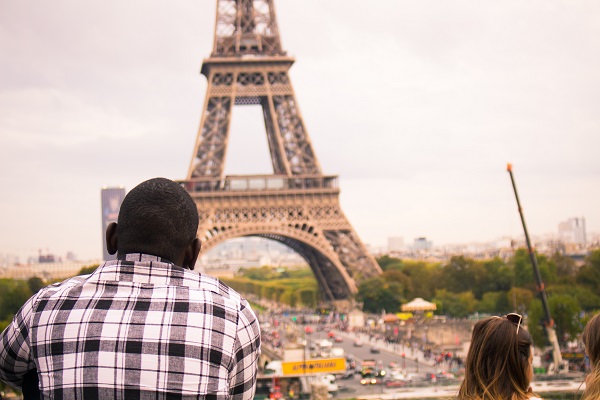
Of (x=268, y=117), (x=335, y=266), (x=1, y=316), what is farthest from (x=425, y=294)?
(x=1, y=316)

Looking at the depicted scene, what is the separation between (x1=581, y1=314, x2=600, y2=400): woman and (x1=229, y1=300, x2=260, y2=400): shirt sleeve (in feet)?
4.53

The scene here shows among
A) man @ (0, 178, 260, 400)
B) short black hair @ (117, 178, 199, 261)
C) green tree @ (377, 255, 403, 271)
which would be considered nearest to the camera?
man @ (0, 178, 260, 400)

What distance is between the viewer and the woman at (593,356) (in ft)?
11.5

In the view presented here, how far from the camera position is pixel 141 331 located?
2.85 metres

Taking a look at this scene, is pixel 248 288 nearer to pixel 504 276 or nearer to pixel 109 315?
pixel 504 276

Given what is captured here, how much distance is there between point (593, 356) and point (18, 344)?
2.26 m

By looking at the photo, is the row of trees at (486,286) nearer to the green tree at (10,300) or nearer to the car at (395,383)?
the car at (395,383)

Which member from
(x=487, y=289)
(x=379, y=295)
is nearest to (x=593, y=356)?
(x=379, y=295)

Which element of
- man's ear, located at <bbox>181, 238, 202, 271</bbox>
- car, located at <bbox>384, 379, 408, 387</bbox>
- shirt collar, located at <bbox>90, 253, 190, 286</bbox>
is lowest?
car, located at <bbox>384, 379, 408, 387</bbox>

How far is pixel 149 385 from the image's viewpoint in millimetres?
2828

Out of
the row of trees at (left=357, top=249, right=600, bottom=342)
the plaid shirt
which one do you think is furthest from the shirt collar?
the row of trees at (left=357, top=249, right=600, bottom=342)

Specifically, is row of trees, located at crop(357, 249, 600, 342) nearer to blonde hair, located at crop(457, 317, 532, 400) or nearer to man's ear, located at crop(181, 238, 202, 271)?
blonde hair, located at crop(457, 317, 532, 400)

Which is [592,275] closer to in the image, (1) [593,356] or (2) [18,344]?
(1) [593,356]

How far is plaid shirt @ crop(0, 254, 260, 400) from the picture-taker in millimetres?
2834
